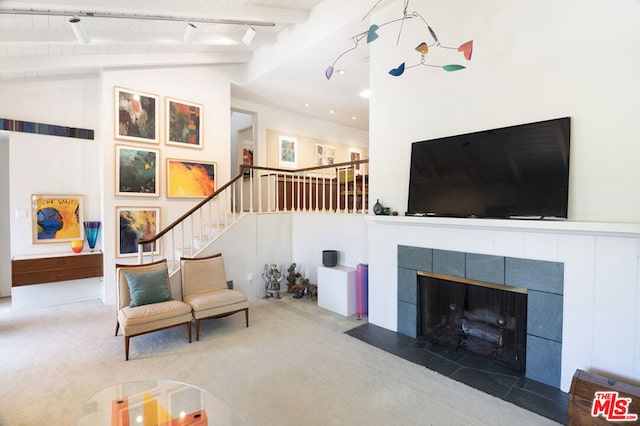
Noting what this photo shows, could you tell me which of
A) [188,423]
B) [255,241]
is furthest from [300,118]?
[188,423]

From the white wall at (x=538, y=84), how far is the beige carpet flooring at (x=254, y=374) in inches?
68.8

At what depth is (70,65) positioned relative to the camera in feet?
15.2

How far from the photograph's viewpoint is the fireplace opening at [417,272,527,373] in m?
2.88

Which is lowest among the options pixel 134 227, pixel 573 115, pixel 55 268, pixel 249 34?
pixel 55 268

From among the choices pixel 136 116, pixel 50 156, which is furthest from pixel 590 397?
pixel 50 156

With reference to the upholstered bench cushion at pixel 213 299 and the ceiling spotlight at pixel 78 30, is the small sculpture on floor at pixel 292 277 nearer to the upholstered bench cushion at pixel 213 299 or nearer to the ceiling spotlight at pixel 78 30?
the upholstered bench cushion at pixel 213 299

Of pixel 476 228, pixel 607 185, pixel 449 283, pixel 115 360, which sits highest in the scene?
pixel 607 185

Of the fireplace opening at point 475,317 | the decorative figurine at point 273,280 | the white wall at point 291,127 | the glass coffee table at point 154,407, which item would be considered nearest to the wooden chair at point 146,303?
the glass coffee table at point 154,407

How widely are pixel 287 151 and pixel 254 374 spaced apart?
5938mm

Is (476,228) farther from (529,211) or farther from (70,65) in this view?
(70,65)

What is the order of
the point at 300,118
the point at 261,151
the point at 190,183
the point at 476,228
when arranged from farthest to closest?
the point at 300,118
the point at 261,151
the point at 190,183
the point at 476,228

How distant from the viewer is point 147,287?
3533 mm

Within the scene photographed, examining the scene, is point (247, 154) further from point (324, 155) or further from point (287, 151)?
point (324, 155)

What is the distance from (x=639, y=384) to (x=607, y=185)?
1.46m
